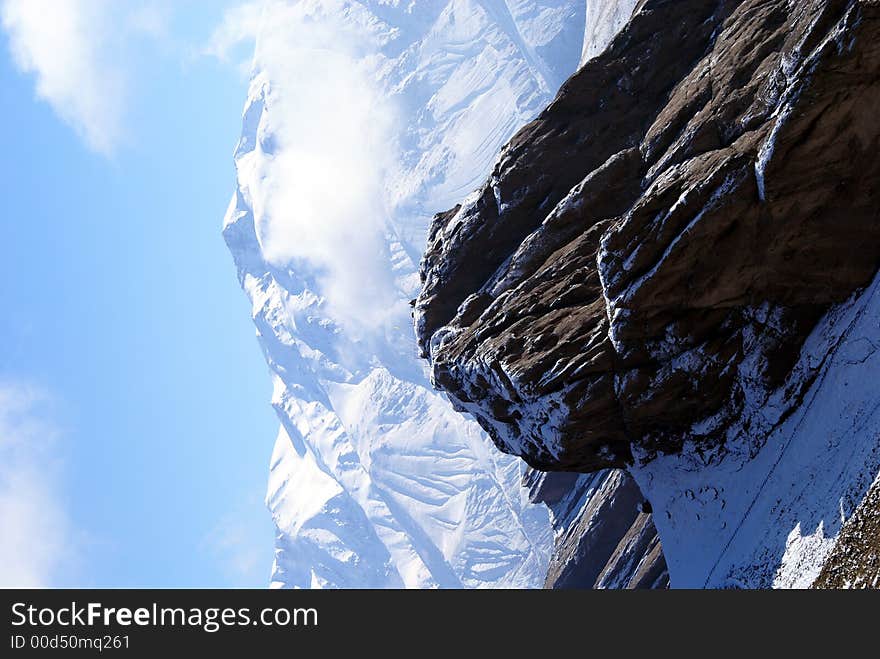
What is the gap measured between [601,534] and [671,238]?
39.2 m

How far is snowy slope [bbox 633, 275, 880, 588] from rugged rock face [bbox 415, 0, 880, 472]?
63 centimetres

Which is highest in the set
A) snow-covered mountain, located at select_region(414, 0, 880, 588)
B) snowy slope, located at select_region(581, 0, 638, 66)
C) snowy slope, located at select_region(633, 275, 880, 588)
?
snowy slope, located at select_region(581, 0, 638, 66)

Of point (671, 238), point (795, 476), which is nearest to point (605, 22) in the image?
point (671, 238)

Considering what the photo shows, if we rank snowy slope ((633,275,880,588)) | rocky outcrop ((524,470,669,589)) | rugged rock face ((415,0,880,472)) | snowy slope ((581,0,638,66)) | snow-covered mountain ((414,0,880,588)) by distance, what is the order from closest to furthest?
1. snow-covered mountain ((414,0,880,588))
2. rugged rock face ((415,0,880,472))
3. snowy slope ((633,275,880,588))
4. rocky outcrop ((524,470,669,589))
5. snowy slope ((581,0,638,66))

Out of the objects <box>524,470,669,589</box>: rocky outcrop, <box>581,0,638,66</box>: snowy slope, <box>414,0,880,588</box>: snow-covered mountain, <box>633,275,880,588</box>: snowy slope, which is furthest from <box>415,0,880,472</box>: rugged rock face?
<box>581,0,638,66</box>: snowy slope

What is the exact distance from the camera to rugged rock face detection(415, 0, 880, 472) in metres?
25.4

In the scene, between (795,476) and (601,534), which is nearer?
(795,476)

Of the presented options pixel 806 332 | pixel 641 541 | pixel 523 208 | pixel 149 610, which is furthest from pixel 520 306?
pixel 641 541

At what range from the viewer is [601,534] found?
6116 cm

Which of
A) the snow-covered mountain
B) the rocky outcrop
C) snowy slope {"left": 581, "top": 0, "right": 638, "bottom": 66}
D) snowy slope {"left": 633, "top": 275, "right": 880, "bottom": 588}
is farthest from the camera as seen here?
snowy slope {"left": 581, "top": 0, "right": 638, "bottom": 66}

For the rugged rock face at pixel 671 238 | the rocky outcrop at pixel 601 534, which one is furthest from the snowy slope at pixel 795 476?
the rocky outcrop at pixel 601 534

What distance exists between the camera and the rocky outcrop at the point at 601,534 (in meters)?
52.8

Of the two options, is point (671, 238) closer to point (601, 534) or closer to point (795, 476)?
point (795, 476)

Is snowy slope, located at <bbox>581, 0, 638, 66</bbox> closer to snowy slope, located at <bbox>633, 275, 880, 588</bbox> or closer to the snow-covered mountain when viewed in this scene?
the snow-covered mountain
